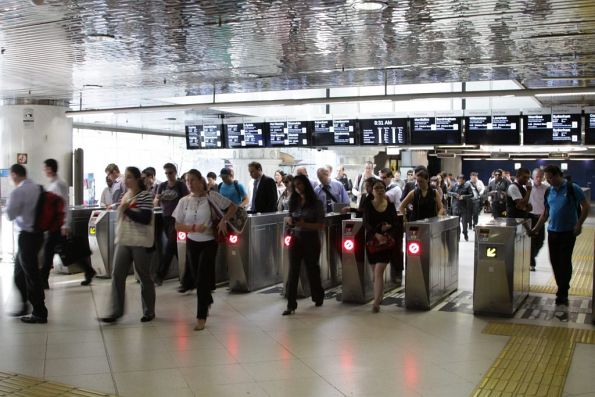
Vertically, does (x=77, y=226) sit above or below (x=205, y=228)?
below

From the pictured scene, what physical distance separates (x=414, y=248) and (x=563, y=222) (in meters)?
1.98

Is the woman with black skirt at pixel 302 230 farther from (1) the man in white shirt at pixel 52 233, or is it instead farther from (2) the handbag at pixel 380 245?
(1) the man in white shirt at pixel 52 233

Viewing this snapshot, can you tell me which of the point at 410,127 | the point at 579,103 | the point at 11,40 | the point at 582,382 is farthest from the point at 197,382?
the point at 579,103

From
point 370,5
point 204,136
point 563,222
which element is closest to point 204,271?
point 370,5

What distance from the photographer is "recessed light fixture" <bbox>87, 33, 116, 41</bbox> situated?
23.8 feet

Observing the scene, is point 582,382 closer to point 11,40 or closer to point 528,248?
point 528,248

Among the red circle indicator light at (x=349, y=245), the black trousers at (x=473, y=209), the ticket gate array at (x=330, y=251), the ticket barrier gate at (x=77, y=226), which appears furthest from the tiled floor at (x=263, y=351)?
the black trousers at (x=473, y=209)

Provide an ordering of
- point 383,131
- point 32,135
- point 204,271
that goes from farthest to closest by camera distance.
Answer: point 383,131 → point 32,135 → point 204,271

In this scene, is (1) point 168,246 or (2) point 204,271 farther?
(1) point 168,246

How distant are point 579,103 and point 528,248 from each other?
793cm

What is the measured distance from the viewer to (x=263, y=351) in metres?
5.95

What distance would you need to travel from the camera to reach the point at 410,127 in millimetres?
13023

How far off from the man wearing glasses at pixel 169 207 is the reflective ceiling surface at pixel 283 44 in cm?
164

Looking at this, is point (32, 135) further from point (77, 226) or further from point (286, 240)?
point (286, 240)
